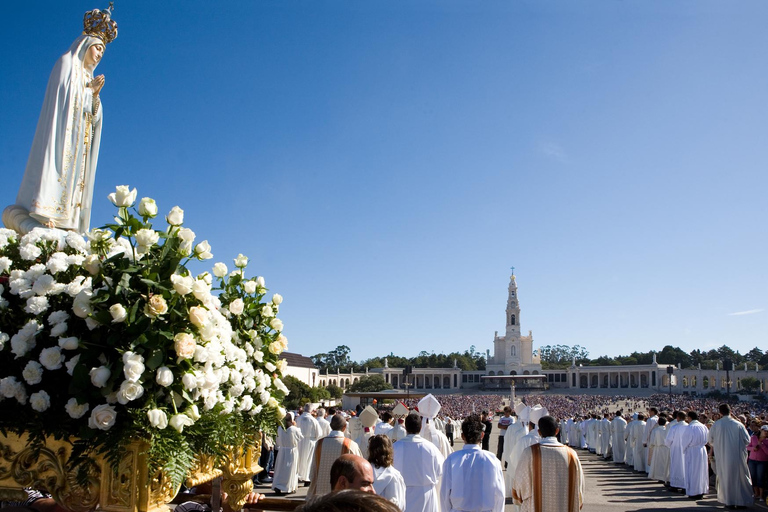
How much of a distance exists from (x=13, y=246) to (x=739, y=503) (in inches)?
547

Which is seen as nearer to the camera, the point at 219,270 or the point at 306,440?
the point at 219,270

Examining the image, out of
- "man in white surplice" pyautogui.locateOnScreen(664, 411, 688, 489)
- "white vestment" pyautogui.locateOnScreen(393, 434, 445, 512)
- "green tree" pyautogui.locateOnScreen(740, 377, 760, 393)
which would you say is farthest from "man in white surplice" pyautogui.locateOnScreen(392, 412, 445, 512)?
"green tree" pyautogui.locateOnScreen(740, 377, 760, 393)

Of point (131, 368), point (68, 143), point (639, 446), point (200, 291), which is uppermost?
point (68, 143)

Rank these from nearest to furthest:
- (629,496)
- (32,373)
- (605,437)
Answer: (32,373), (629,496), (605,437)

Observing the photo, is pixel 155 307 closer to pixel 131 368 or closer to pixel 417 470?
pixel 131 368

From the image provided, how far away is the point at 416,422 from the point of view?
781cm

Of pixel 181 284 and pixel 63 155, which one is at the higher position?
pixel 63 155

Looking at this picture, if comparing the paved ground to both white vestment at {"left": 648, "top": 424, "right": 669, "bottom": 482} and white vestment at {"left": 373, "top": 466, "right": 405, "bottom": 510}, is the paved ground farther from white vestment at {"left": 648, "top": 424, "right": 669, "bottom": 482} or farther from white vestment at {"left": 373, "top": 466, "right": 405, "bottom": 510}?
white vestment at {"left": 373, "top": 466, "right": 405, "bottom": 510}

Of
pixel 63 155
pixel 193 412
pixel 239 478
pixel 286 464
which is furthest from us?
pixel 286 464

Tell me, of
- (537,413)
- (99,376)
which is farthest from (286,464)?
(99,376)

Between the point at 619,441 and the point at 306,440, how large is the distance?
1179 centimetres

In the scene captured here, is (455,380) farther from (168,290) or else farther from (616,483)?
(168,290)

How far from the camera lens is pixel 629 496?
1416 centimetres

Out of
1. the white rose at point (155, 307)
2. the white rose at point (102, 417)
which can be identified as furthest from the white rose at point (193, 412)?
the white rose at point (155, 307)
